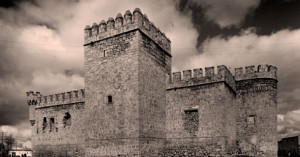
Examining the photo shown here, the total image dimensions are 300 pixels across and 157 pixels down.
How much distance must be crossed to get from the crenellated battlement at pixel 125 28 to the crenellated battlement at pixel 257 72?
4.61 meters

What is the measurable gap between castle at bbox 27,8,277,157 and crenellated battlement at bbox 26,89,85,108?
4024mm

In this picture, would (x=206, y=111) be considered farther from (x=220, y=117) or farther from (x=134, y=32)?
(x=134, y=32)

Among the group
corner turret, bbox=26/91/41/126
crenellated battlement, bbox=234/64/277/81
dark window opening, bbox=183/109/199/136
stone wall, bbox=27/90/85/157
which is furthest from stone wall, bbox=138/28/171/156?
corner turret, bbox=26/91/41/126

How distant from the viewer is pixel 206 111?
1430 cm

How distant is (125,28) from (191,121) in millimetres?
5868

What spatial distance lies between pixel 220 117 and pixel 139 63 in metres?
4.79

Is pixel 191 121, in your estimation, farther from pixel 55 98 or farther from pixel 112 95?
pixel 55 98

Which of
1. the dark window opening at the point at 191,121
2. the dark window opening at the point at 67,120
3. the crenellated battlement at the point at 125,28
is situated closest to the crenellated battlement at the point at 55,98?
the dark window opening at the point at 67,120

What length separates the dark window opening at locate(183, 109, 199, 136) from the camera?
14438 mm

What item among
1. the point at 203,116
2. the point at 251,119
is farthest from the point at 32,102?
the point at 251,119

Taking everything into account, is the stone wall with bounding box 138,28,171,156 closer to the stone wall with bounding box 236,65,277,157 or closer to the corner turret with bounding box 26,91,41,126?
the stone wall with bounding box 236,65,277,157

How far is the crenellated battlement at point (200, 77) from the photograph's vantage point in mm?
14328

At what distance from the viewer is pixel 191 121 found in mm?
14625

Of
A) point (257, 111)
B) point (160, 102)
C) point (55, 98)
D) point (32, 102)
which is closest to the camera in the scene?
point (160, 102)
